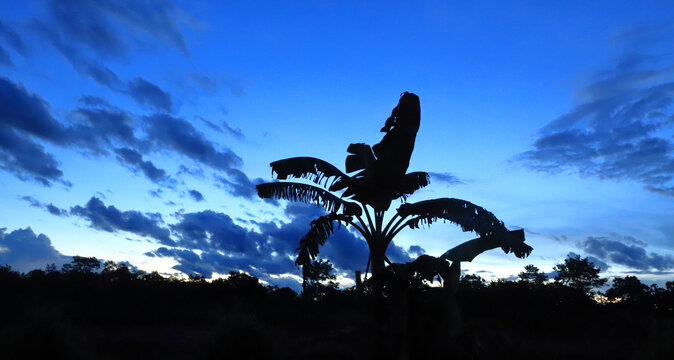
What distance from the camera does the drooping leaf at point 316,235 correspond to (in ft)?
39.0

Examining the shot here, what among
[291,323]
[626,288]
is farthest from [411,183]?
[626,288]

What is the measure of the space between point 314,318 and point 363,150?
937 centimetres

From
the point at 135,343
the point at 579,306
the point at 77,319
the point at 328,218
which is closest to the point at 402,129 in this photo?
the point at 328,218

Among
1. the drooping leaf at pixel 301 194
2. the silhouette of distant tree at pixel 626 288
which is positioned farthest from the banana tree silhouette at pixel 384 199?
the silhouette of distant tree at pixel 626 288

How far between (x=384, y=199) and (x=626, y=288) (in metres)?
32.4

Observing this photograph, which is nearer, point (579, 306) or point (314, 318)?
point (314, 318)

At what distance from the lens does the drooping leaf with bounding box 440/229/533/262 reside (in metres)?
12.3

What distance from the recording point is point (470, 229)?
1221 centimetres

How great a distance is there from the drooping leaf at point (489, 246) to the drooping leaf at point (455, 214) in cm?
28

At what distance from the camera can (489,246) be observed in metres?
12.7

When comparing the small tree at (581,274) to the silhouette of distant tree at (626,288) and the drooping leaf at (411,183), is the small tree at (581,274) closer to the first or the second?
the silhouette of distant tree at (626,288)

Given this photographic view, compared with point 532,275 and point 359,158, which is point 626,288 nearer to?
point 532,275

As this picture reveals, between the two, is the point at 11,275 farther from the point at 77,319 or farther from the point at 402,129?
the point at 402,129

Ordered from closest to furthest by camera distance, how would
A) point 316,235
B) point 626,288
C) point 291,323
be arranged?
1. point 316,235
2. point 291,323
3. point 626,288
